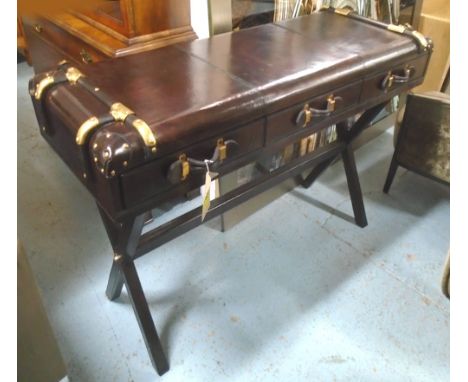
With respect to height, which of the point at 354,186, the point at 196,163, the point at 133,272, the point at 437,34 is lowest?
the point at 354,186

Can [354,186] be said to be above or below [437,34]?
below

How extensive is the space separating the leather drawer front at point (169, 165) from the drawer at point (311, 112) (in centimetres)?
5

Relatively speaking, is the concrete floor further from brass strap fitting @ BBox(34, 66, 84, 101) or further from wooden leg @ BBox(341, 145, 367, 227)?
brass strap fitting @ BBox(34, 66, 84, 101)

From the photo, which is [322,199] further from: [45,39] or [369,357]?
[45,39]

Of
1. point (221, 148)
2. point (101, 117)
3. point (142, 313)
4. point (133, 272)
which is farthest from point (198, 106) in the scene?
point (142, 313)

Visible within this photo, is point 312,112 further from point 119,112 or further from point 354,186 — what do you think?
point 354,186

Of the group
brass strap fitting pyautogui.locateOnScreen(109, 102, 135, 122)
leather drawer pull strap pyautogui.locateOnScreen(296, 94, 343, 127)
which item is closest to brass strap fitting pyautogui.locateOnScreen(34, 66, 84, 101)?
brass strap fitting pyautogui.locateOnScreen(109, 102, 135, 122)

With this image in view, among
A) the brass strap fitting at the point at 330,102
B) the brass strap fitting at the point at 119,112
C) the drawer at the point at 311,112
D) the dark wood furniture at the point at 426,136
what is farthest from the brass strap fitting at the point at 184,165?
the dark wood furniture at the point at 426,136

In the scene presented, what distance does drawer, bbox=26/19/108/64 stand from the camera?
5.26ft

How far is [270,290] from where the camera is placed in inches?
65.2

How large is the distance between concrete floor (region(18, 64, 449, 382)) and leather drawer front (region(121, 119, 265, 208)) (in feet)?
2.41

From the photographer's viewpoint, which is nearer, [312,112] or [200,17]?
[312,112]

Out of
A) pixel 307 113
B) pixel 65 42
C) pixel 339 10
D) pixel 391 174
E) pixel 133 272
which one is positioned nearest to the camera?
pixel 307 113

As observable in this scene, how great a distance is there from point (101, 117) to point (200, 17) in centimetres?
83
